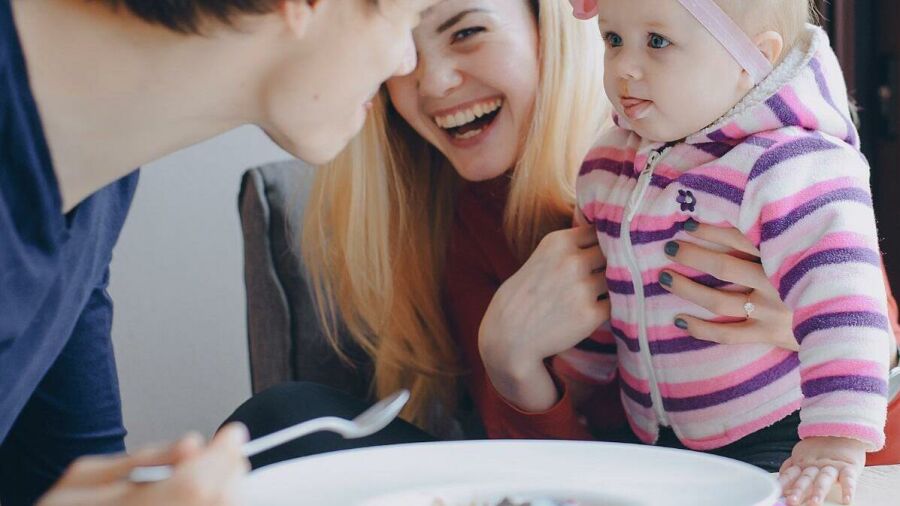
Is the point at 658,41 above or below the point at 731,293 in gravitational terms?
above

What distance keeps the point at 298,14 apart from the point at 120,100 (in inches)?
6.6

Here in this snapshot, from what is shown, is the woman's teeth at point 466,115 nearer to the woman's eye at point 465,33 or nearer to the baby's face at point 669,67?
the woman's eye at point 465,33

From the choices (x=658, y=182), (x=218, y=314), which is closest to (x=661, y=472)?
(x=658, y=182)

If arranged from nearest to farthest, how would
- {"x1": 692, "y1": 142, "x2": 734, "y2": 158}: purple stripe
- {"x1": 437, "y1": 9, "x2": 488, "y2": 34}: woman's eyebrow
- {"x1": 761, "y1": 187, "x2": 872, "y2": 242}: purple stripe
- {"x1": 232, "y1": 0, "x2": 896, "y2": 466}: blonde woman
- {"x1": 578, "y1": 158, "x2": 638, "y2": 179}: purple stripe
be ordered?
1. {"x1": 761, "y1": 187, "x2": 872, "y2": 242}: purple stripe
2. {"x1": 692, "y1": 142, "x2": 734, "y2": 158}: purple stripe
3. {"x1": 578, "y1": 158, "x2": 638, "y2": 179}: purple stripe
4. {"x1": 232, "y1": 0, "x2": 896, "y2": 466}: blonde woman
5. {"x1": 437, "y1": 9, "x2": 488, "y2": 34}: woman's eyebrow

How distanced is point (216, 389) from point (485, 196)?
1297mm

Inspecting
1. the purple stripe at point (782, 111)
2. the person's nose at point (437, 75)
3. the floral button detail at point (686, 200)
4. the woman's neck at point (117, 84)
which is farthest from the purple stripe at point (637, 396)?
the woman's neck at point (117, 84)

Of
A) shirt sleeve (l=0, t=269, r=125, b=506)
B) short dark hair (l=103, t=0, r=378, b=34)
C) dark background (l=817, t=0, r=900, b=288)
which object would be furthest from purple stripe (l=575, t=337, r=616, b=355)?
dark background (l=817, t=0, r=900, b=288)

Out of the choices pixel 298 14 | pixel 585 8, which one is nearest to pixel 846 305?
pixel 585 8

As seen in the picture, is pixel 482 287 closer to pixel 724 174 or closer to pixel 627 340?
pixel 627 340

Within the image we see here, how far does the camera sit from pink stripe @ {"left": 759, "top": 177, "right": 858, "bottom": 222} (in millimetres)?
1146

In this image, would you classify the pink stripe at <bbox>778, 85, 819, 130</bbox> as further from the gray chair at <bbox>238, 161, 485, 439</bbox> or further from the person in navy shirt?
the gray chair at <bbox>238, 161, 485, 439</bbox>

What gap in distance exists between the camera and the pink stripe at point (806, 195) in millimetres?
1146

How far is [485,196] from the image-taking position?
1717 mm

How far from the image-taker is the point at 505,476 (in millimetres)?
1005
